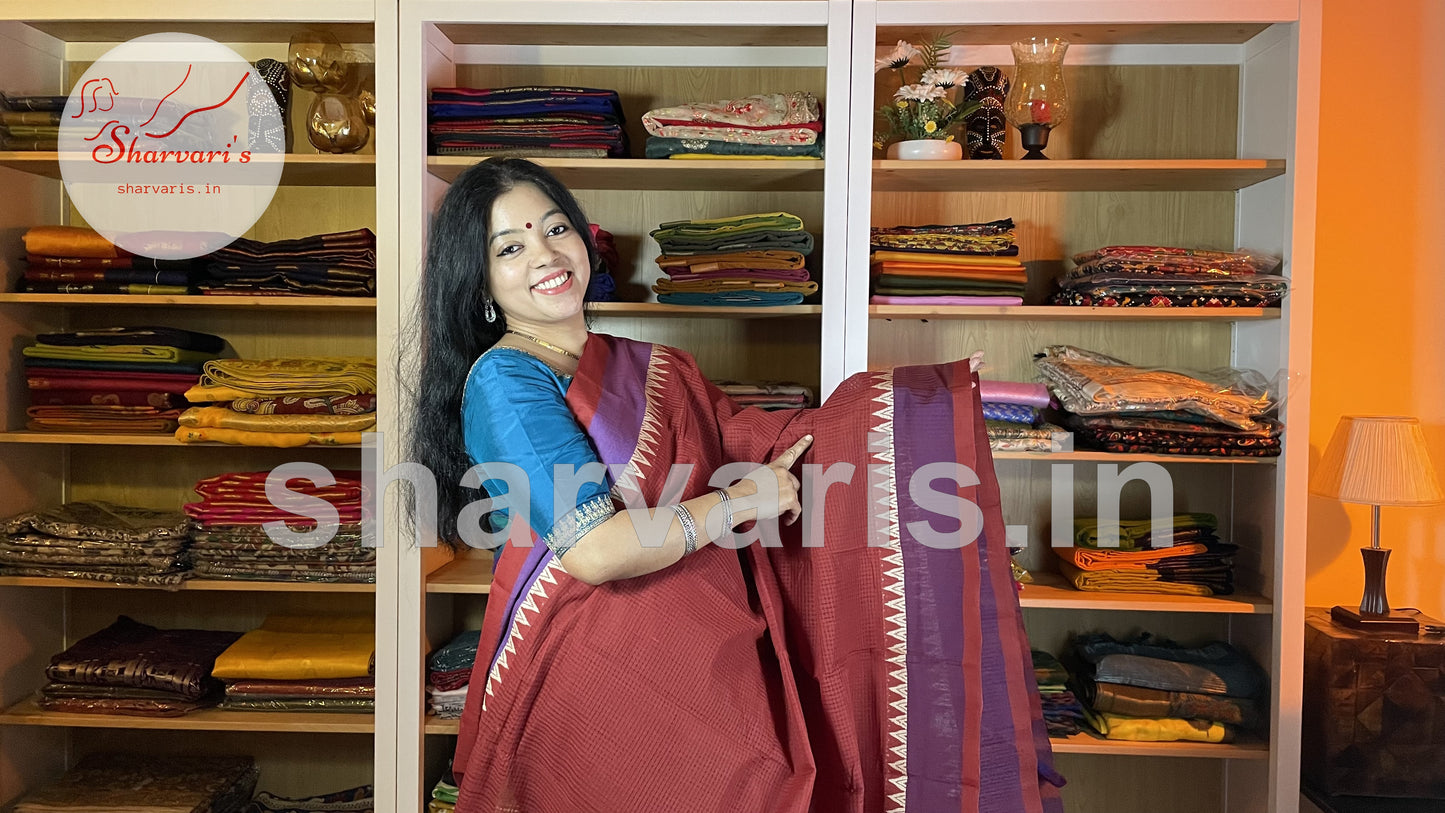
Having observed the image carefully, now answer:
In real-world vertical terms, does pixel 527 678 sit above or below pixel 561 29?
below

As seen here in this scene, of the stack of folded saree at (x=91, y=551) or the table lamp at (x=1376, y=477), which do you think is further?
the stack of folded saree at (x=91, y=551)

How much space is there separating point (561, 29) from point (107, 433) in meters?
1.44

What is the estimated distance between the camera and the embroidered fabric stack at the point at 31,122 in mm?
2426

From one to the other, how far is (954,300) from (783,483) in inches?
43.3

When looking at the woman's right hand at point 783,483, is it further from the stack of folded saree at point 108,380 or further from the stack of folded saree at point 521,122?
the stack of folded saree at point 108,380

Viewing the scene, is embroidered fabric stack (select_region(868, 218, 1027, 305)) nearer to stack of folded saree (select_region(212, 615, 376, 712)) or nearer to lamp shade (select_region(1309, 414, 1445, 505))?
lamp shade (select_region(1309, 414, 1445, 505))

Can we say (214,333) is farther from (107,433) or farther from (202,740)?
(202,740)

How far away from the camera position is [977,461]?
145 centimetres

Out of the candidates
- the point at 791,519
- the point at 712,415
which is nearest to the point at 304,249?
the point at 712,415

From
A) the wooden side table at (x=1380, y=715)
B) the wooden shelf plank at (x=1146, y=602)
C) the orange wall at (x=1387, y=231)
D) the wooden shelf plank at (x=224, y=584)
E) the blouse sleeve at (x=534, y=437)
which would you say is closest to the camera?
the blouse sleeve at (x=534, y=437)

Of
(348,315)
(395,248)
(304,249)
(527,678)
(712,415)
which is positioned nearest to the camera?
(527,678)

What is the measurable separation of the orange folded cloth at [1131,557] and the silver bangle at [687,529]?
4.70ft

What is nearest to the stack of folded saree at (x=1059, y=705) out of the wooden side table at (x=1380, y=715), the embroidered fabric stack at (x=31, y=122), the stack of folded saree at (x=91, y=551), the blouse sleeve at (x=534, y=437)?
the wooden side table at (x=1380, y=715)

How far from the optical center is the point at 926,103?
2.37m
